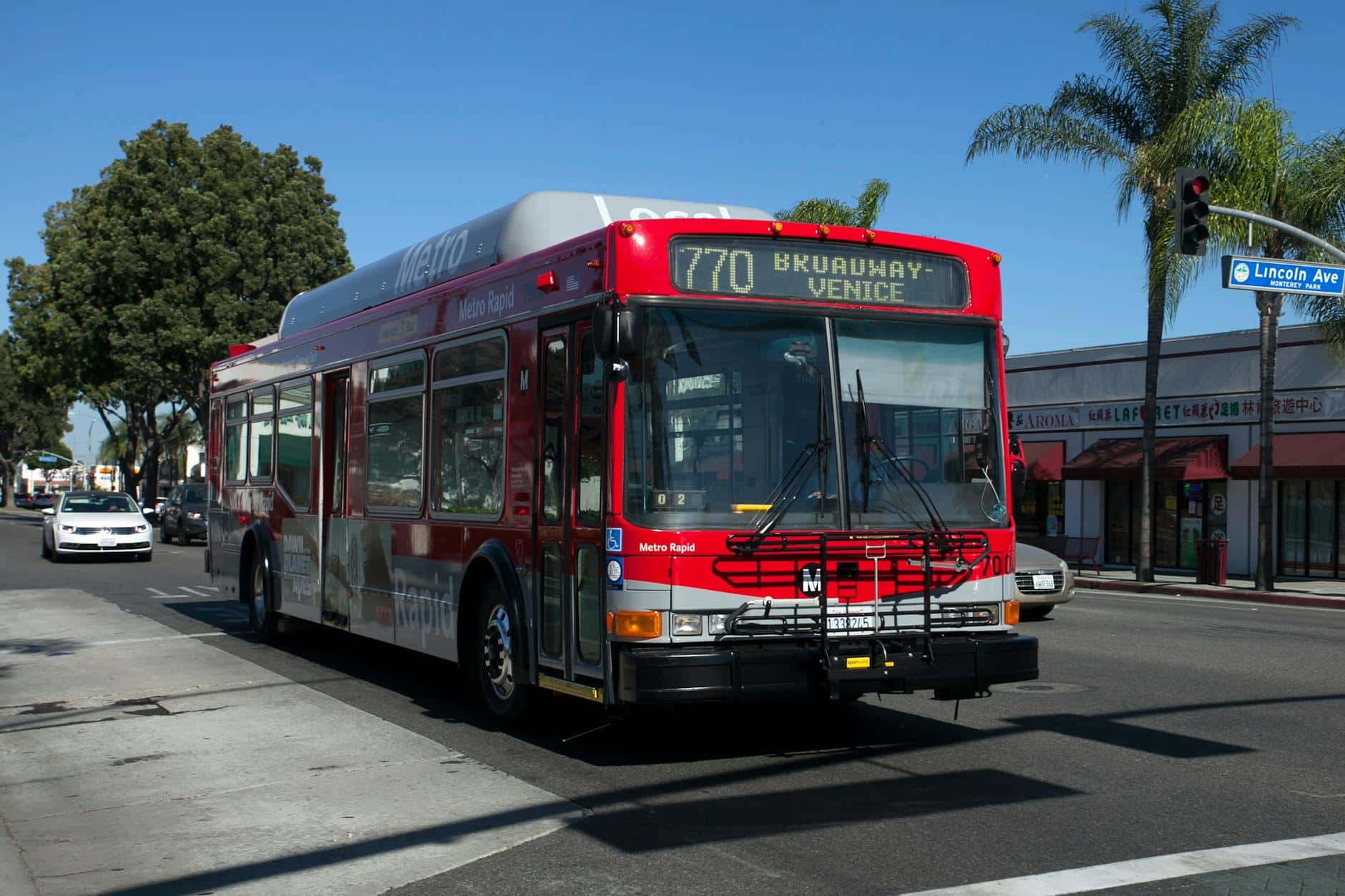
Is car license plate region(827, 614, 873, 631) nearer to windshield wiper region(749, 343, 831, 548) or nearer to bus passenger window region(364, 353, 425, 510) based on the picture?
windshield wiper region(749, 343, 831, 548)

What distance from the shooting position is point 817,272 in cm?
831

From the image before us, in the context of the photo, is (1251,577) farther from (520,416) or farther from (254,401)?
(520,416)

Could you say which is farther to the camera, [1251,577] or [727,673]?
[1251,577]

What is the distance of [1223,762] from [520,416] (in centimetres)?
484

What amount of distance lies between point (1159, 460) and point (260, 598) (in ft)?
80.0

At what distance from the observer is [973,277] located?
8766 millimetres

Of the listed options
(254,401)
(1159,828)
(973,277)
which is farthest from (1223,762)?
(254,401)

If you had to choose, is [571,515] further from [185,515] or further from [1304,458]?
[185,515]

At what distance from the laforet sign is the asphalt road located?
18.7 m

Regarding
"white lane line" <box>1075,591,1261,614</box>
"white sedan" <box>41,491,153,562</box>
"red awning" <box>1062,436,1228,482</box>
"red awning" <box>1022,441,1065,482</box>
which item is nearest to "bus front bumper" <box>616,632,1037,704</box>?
"white lane line" <box>1075,591,1261,614</box>

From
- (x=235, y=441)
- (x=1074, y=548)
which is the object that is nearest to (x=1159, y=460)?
(x=1074, y=548)

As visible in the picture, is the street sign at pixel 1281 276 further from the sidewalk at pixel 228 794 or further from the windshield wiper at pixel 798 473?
the sidewalk at pixel 228 794

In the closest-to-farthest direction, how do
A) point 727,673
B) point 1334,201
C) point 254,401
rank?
1. point 727,673
2. point 254,401
3. point 1334,201

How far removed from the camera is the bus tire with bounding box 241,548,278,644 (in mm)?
14539
